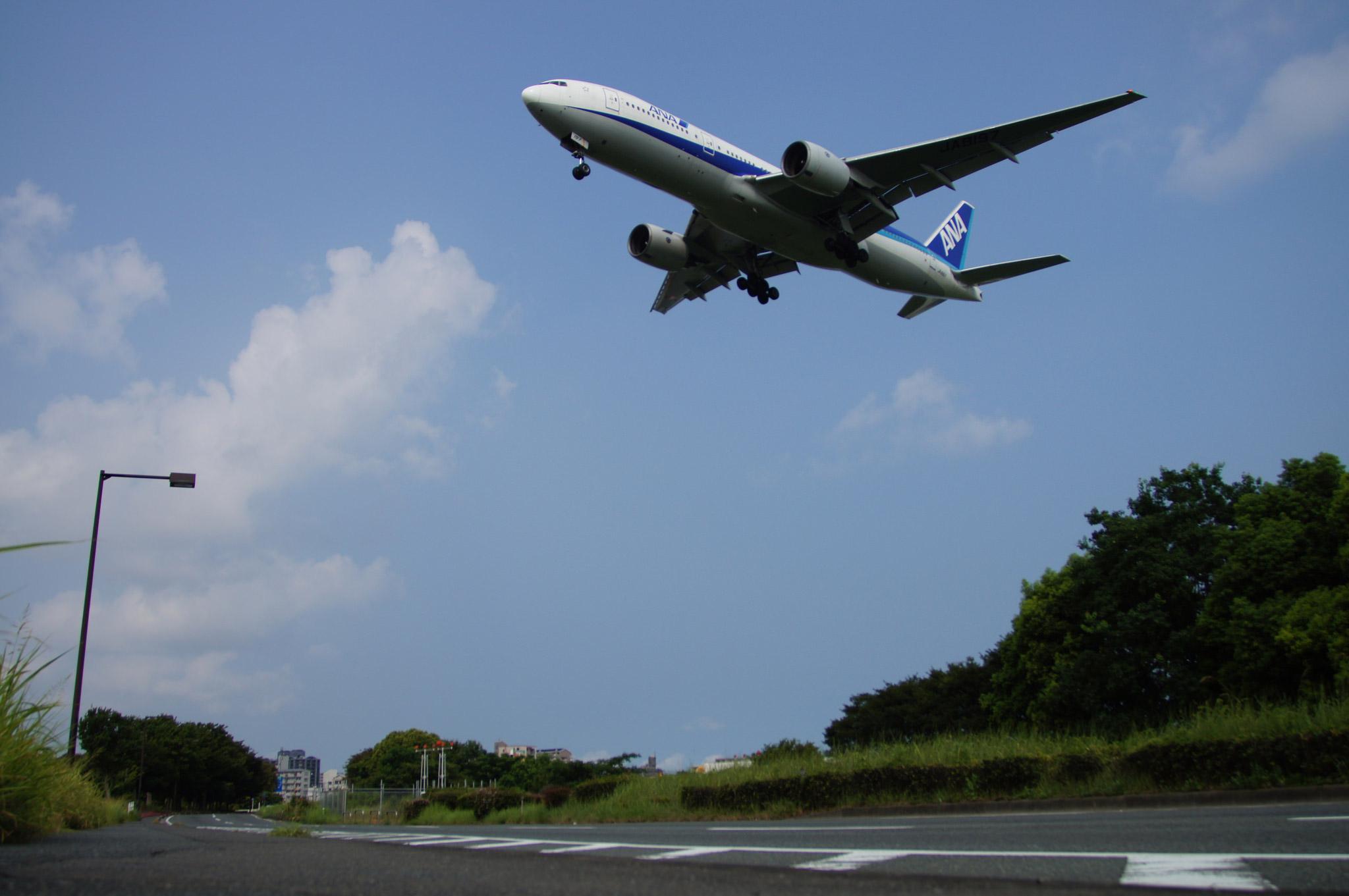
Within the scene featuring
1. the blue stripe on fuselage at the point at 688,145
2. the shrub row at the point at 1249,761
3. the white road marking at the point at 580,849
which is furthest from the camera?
the blue stripe on fuselage at the point at 688,145

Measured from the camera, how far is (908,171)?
23609mm

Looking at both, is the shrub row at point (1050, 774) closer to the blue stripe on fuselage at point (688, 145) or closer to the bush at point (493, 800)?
the bush at point (493, 800)

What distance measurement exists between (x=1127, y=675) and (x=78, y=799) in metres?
33.8

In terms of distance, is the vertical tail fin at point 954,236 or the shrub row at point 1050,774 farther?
the vertical tail fin at point 954,236

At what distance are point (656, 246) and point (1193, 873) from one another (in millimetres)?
24629

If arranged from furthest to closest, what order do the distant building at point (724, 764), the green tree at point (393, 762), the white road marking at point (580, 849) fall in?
the green tree at point (393, 762), the distant building at point (724, 764), the white road marking at point (580, 849)

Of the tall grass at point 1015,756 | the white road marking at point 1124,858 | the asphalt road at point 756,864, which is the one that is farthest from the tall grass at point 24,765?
the tall grass at point 1015,756

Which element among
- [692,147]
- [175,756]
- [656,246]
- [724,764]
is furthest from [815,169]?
[175,756]

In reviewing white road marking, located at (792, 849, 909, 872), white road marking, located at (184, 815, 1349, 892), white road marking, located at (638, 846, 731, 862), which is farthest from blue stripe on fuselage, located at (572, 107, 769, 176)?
white road marking, located at (792, 849, 909, 872)

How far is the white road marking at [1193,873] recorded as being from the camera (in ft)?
8.67

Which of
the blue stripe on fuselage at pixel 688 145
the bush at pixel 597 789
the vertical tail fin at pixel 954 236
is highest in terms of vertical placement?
the vertical tail fin at pixel 954 236

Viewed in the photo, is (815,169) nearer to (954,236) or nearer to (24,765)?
(954,236)

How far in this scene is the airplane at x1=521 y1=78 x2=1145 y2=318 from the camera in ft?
70.7

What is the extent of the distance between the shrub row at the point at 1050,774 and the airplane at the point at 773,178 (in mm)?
→ 13600
